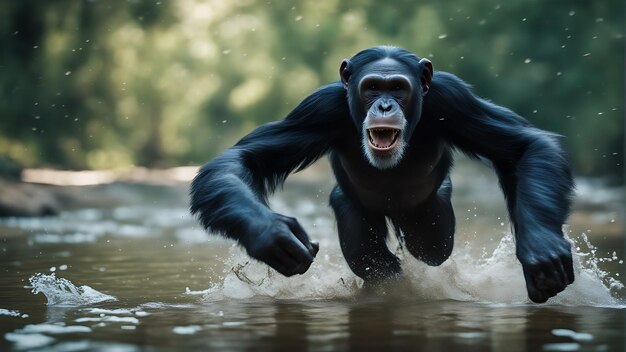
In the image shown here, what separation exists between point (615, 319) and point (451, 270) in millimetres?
1896

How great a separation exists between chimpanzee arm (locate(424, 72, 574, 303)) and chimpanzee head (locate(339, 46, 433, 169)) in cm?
22

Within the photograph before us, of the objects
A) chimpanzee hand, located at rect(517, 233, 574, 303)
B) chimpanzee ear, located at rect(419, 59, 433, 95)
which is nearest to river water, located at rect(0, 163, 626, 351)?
chimpanzee hand, located at rect(517, 233, 574, 303)

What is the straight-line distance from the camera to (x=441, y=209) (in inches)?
263

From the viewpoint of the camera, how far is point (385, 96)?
557 centimetres

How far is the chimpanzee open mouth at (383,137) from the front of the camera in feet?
17.8

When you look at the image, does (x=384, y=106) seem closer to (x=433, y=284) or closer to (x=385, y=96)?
(x=385, y=96)

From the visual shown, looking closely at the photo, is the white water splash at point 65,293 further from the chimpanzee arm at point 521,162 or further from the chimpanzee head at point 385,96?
the chimpanzee arm at point 521,162

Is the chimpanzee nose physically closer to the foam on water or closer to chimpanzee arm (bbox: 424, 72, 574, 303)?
chimpanzee arm (bbox: 424, 72, 574, 303)

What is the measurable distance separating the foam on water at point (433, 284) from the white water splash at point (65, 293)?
2.16 feet

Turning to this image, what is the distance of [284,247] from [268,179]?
1422 mm

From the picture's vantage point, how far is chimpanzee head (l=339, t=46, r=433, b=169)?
5.41 meters

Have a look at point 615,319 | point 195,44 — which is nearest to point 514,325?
point 615,319

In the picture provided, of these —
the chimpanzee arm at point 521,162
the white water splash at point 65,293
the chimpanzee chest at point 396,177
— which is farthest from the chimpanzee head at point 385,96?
the white water splash at point 65,293

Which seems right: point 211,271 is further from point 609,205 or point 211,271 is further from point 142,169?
point 142,169
